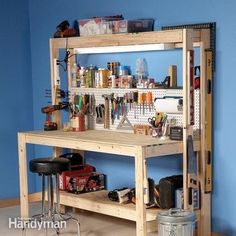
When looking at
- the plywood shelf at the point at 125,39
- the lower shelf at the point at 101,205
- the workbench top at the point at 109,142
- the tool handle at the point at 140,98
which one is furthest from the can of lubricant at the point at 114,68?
the lower shelf at the point at 101,205

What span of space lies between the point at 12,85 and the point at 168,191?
2219 millimetres

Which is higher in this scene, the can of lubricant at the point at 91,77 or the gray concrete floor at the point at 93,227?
the can of lubricant at the point at 91,77

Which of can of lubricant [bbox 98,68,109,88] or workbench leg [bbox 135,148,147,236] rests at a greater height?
can of lubricant [bbox 98,68,109,88]

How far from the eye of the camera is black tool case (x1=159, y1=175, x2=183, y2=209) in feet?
13.3

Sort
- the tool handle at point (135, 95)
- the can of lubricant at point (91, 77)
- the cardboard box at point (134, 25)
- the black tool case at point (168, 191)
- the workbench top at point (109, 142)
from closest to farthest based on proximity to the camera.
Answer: the workbench top at point (109, 142)
the black tool case at point (168, 191)
the cardboard box at point (134, 25)
the tool handle at point (135, 95)
the can of lubricant at point (91, 77)

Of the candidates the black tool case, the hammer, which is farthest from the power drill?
the black tool case

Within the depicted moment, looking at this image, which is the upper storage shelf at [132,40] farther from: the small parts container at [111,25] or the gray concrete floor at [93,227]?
the gray concrete floor at [93,227]

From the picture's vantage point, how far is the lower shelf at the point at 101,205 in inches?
164

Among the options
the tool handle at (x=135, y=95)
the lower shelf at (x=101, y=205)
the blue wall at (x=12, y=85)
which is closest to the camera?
the lower shelf at (x=101, y=205)

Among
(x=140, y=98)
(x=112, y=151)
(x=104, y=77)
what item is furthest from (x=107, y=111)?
(x=112, y=151)

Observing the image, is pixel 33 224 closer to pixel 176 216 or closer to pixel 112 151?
pixel 112 151

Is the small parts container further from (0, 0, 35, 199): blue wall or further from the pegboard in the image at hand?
(0, 0, 35, 199): blue wall

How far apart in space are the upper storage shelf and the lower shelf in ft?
4.07

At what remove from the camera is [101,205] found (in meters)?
4.41
